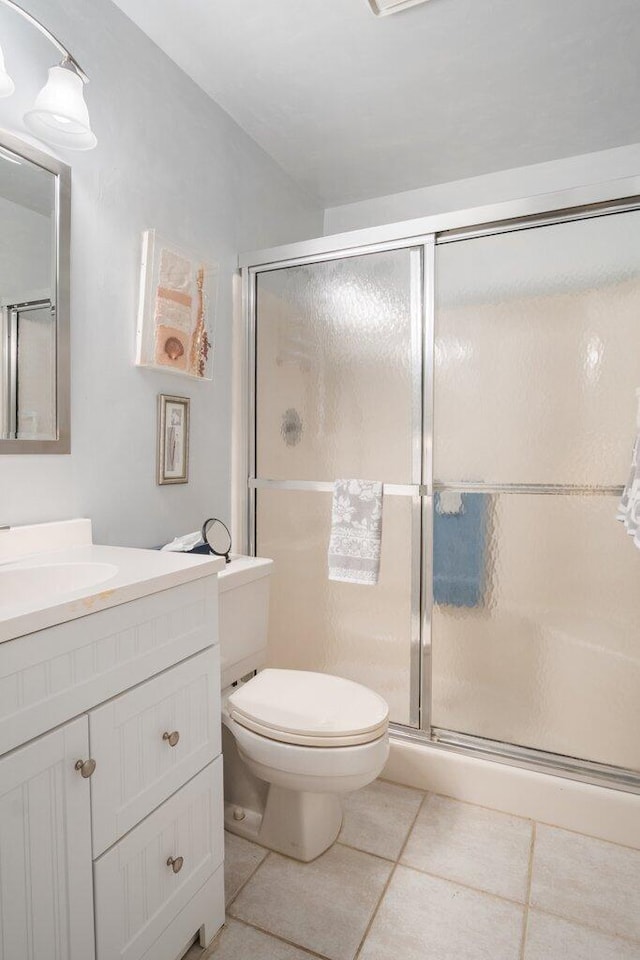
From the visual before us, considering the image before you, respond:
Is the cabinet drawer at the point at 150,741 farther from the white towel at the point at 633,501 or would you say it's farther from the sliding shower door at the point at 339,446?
the white towel at the point at 633,501

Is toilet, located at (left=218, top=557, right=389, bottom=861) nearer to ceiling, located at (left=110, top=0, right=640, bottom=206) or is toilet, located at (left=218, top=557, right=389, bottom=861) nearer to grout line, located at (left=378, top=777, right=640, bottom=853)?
grout line, located at (left=378, top=777, right=640, bottom=853)

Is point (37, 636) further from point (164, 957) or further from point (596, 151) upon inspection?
point (596, 151)

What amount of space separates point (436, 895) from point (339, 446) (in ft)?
4.49

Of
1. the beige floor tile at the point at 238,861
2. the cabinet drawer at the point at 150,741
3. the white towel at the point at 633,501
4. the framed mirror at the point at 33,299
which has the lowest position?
the beige floor tile at the point at 238,861

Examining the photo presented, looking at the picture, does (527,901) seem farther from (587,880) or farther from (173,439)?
(173,439)

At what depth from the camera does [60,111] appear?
127cm

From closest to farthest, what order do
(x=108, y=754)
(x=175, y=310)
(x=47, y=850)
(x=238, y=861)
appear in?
1. (x=47, y=850)
2. (x=108, y=754)
3. (x=238, y=861)
4. (x=175, y=310)

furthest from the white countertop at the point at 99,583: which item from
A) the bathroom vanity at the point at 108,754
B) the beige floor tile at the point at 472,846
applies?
the beige floor tile at the point at 472,846

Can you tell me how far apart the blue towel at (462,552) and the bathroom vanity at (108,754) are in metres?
0.88

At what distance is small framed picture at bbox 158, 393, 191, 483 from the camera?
1.79 m

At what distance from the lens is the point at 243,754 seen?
149 centimetres

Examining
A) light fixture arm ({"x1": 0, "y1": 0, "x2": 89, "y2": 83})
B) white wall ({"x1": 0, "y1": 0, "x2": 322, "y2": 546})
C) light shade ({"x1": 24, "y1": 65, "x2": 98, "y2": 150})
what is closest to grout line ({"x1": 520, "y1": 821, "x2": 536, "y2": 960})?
white wall ({"x1": 0, "y1": 0, "x2": 322, "y2": 546})

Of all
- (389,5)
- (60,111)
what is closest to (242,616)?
(60,111)

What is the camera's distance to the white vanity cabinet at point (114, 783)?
Answer: 826mm
